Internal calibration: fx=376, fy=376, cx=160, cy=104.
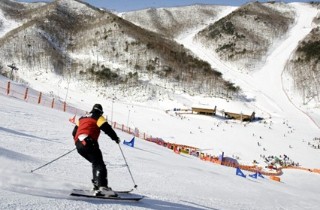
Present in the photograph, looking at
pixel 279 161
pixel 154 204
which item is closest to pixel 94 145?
pixel 154 204

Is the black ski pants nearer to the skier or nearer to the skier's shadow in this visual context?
the skier

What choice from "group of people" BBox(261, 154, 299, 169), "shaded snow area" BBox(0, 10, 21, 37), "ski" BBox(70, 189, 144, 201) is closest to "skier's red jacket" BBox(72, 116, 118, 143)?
"ski" BBox(70, 189, 144, 201)

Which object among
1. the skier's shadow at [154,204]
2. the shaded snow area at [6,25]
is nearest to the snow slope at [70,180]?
the skier's shadow at [154,204]

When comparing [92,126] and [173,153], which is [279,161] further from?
[92,126]

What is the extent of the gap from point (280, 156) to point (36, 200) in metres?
33.3

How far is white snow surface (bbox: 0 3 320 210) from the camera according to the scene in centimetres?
719

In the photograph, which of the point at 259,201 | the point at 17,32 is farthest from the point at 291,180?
the point at 17,32

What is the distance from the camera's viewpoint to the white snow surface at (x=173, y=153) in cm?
719

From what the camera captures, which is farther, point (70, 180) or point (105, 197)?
point (70, 180)

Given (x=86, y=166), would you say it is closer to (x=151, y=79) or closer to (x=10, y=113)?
(x=10, y=113)

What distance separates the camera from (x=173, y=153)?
21.5m

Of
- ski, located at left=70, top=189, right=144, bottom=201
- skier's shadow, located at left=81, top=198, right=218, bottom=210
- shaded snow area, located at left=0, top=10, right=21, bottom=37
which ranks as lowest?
skier's shadow, located at left=81, top=198, right=218, bottom=210

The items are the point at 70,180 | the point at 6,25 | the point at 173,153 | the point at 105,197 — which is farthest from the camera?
the point at 6,25

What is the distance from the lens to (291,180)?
2741cm
